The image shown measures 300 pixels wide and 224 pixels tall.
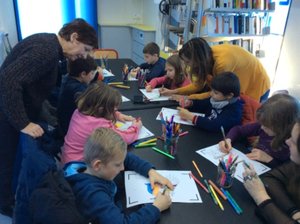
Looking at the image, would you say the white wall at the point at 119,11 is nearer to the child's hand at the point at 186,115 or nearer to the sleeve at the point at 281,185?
the child's hand at the point at 186,115

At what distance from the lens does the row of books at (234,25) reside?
328 centimetres

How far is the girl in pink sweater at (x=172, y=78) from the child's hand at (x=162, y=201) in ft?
4.53

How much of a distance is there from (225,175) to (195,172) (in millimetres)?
152

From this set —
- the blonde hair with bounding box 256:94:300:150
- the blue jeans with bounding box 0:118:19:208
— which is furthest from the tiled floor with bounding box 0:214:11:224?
the blonde hair with bounding box 256:94:300:150

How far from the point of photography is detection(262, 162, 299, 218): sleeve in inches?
36.2

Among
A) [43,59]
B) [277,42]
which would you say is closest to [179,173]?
[43,59]

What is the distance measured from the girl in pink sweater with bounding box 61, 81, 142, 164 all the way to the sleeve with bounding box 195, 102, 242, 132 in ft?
1.33

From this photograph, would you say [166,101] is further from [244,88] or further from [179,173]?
[179,173]

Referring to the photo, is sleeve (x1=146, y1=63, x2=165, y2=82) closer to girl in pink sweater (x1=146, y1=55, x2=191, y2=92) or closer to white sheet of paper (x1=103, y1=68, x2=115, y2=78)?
girl in pink sweater (x1=146, y1=55, x2=191, y2=92)

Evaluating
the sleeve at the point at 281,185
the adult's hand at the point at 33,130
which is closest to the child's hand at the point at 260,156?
the sleeve at the point at 281,185

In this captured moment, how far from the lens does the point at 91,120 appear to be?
132 cm

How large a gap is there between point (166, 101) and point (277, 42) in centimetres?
250

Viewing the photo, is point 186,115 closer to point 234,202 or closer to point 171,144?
point 171,144

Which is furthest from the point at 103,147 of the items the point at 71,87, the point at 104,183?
the point at 71,87
